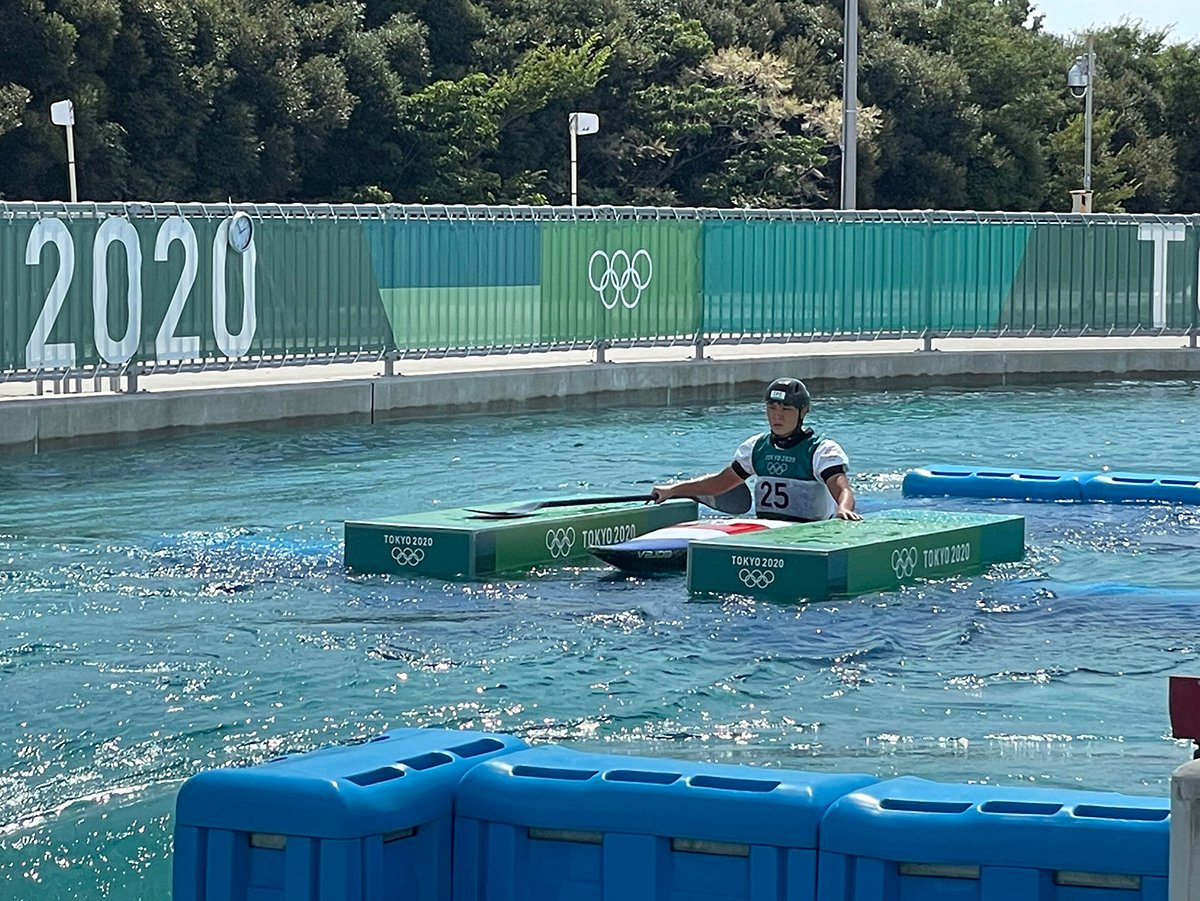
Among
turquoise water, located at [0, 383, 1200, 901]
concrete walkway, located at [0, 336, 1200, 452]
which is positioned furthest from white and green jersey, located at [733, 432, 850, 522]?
concrete walkway, located at [0, 336, 1200, 452]

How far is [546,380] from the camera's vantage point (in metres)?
23.5

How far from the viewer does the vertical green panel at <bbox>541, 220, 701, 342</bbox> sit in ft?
79.8

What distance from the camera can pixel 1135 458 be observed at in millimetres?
19984

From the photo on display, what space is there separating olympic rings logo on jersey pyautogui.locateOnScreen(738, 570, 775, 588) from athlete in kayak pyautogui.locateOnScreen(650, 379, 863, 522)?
4.43 ft

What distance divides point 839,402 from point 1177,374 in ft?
18.5

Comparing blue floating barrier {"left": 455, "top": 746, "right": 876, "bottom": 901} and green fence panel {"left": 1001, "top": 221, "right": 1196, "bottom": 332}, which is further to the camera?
green fence panel {"left": 1001, "top": 221, "right": 1196, "bottom": 332}

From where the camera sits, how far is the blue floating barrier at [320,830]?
550 cm

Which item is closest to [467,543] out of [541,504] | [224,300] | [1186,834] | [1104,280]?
[541,504]

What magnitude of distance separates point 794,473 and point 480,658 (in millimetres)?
3584

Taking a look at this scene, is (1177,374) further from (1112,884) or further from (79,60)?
(79,60)

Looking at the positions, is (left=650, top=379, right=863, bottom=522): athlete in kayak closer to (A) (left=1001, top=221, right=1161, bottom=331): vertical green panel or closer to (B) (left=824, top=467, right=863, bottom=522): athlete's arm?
(B) (left=824, top=467, right=863, bottom=522): athlete's arm

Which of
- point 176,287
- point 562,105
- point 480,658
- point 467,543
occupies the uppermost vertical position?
point 562,105

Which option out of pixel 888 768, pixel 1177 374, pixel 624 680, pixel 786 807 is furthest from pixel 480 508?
pixel 1177 374

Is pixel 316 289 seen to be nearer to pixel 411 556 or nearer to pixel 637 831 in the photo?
pixel 411 556
